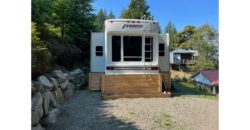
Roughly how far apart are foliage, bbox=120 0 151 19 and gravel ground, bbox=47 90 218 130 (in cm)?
1872

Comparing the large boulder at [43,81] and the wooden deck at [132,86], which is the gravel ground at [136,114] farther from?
the large boulder at [43,81]

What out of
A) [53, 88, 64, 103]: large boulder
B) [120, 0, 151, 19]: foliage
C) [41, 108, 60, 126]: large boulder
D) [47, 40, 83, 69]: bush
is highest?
[120, 0, 151, 19]: foliage

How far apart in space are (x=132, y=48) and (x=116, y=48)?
1.30 ft

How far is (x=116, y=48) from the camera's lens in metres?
6.79

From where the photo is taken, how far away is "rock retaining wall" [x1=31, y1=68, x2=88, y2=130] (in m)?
2.92

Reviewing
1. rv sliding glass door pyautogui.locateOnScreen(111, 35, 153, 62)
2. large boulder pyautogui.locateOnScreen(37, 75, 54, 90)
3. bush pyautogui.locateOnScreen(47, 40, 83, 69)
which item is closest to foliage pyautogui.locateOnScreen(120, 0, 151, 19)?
bush pyautogui.locateOnScreen(47, 40, 83, 69)

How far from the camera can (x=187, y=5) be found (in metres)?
3.12

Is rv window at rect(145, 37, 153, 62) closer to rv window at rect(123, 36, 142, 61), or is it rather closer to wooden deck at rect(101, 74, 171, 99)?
rv window at rect(123, 36, 142, 61)

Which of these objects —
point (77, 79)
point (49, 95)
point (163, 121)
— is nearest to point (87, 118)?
point (49, 95)

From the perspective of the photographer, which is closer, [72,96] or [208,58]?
[72,96]
